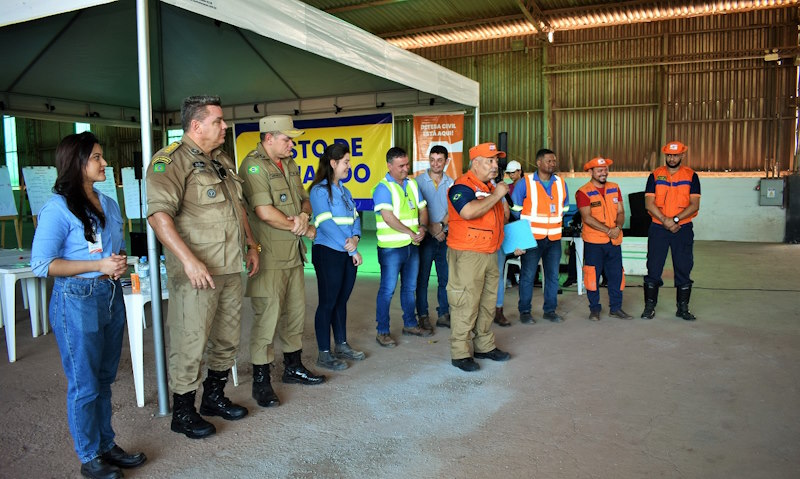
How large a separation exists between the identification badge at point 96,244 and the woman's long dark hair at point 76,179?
2 cm

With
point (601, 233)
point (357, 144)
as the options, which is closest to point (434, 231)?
point (601, 233)

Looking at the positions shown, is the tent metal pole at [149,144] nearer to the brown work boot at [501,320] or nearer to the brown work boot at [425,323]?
the brown work boot at [425,323]

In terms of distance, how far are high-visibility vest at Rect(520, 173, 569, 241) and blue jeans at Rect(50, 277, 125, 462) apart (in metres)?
3.96

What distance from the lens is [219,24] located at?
18.7ft

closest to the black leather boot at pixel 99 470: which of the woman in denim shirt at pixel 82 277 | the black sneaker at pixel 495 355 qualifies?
the woman in denim shirt at pixel 82 277

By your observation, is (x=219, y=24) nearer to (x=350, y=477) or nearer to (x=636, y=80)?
(x=350, y=477)

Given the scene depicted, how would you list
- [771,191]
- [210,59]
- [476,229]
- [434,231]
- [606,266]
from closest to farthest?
1. [476,229]
2. [434,231]
3. [606,266]
4. [210,59]
5. [771,191]

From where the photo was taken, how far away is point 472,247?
4023mm

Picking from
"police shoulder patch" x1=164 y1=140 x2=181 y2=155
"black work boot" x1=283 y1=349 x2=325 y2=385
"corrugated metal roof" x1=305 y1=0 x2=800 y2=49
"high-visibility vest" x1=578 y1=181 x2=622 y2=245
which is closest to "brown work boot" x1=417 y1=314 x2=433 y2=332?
"black work boot" x1=283 y1=349 x2=325 y2=385

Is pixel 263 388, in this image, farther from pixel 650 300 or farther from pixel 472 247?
pixel 650 300

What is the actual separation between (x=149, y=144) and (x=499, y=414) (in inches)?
101

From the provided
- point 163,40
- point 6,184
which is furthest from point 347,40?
point 6,184

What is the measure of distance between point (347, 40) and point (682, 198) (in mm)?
3570

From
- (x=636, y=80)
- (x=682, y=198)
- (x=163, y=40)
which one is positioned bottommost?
(x=682, y=198)
